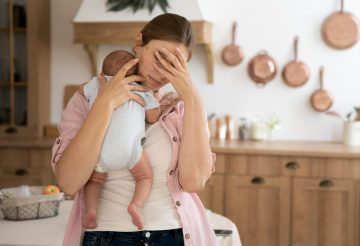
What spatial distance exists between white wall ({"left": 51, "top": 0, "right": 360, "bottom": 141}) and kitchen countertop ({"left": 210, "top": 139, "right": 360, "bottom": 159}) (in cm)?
Result: 34

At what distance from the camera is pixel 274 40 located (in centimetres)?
452

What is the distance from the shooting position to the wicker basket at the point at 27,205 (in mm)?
2422

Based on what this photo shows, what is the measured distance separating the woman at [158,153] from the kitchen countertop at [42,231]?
0.70m

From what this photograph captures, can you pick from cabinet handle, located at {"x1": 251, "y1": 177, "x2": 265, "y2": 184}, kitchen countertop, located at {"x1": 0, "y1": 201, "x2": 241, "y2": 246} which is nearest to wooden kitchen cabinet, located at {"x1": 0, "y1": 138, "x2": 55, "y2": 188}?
cabinet handle, located at {"x1": 251, "y1": 177, "x2": 265, "y2": 184}

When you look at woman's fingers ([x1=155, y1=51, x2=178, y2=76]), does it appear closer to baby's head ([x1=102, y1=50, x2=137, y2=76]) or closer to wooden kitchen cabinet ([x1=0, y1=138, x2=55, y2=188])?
baby's head ([x1=102, y1=50, x2=137, y2=76])

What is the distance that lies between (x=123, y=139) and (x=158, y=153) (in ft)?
0.35

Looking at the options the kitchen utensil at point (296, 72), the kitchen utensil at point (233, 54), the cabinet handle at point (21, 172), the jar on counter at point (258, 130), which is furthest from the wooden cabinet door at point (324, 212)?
the cabinet handle at point (21, 172)

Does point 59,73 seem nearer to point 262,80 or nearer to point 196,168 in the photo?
point 262,80

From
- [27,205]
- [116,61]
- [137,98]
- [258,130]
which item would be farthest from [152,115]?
[258,130]

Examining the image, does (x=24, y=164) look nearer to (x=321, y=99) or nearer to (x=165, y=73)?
(x=321, y=99)

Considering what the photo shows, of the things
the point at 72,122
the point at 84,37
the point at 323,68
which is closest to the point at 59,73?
the point at 84,37

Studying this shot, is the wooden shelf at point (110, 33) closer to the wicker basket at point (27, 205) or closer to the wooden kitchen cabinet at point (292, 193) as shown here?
the wooden kitchen cabinet at point (292, 193)

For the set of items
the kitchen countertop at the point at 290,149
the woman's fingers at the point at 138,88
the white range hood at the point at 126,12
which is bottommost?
the kitchen countertop at the point at 290,149

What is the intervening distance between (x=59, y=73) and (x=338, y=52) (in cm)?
204
